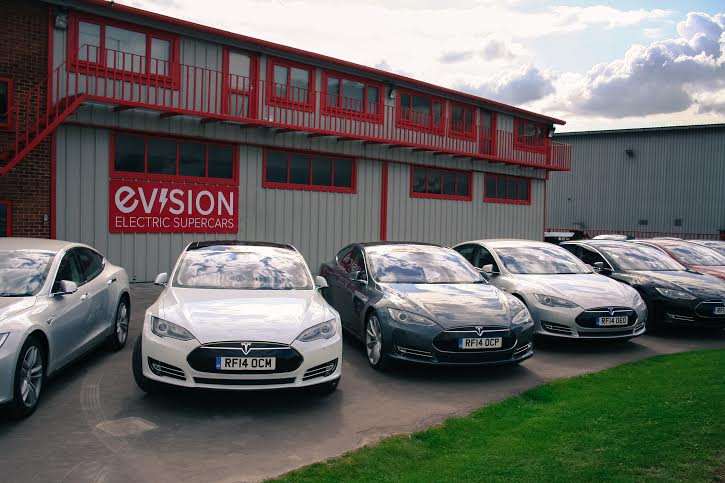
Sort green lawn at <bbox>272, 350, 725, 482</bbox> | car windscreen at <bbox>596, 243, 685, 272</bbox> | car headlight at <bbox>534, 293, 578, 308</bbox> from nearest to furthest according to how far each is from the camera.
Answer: green lawn at <bbox>272, 350, 725, 482</bbox>, car headlight at <bbox>534, 293, 578, 308</bbox>, car windscreen at <bbox>596, 243, 685, 272</bbox>

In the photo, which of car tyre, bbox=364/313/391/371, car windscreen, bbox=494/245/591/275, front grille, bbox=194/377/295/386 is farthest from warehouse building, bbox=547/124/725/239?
front grille, bbox=194/377/295/386

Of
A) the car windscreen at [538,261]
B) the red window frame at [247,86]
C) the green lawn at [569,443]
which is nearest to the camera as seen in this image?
the green lawn at [569,443]

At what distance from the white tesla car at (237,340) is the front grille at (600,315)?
382 centimetres

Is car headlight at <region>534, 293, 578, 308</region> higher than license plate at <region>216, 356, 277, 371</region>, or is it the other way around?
car headlight at <region>534, 293, 578, 308</region>

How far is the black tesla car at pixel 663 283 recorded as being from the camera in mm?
9531

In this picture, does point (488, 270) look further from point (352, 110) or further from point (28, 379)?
point (352, 110)

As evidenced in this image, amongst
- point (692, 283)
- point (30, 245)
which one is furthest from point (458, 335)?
point (692, 283)

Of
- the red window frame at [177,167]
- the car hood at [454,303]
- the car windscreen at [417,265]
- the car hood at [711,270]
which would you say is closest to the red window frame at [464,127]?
the red window frame at [177,167]

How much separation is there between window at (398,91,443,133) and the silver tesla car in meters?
14.2

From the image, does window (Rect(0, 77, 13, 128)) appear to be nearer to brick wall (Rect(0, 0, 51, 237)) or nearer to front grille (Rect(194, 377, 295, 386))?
brick wall (Rect(0, 0, 51, 237))

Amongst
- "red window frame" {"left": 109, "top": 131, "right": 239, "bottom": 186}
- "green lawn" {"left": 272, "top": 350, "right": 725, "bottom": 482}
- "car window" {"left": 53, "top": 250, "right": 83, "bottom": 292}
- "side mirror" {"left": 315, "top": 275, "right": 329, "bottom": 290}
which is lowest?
"green lawn" {"left": 272, "top": 350, "right": 725, "bottom": 482}

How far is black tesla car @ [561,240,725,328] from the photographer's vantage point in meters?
9.53

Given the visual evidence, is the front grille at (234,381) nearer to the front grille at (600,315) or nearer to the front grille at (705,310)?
the front grille at (600,315)

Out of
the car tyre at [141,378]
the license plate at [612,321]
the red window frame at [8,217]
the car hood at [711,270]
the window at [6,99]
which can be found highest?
the window at [6,99]
